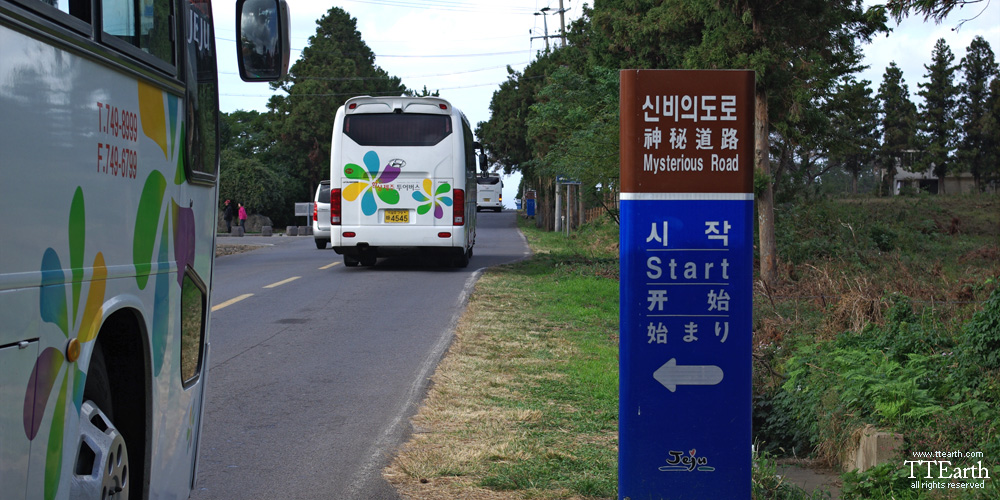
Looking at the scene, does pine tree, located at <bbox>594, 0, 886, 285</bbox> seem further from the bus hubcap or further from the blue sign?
the bus hubcap

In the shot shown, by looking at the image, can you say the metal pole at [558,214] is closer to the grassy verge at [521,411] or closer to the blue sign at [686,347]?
the grassy verge at [521,411]

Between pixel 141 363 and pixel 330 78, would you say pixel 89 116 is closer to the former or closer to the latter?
pixel 141 363

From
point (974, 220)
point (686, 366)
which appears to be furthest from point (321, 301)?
point (974, 220)

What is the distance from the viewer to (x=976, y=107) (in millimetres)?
63000

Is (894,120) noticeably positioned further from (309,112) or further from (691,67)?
(691,67)

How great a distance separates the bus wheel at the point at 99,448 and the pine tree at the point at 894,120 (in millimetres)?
73907

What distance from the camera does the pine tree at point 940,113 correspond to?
208 ft

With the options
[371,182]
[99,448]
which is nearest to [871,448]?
[99,448]

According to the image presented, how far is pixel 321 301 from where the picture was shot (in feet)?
45.9

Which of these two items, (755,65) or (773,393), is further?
(755,65)

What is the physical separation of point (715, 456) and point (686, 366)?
45cm

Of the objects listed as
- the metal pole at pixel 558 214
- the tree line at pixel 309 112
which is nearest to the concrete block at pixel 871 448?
the metal pole at pixel 558 214

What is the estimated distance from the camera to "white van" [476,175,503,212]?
244 ft

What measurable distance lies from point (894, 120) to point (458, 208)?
207 feet
